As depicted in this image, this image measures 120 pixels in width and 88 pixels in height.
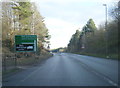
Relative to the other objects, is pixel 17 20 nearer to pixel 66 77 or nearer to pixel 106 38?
pixel 106 38

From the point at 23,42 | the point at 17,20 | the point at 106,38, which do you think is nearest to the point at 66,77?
the point at 23,42

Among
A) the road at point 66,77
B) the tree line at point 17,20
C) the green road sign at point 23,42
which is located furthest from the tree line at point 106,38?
the tree line at point 17,20

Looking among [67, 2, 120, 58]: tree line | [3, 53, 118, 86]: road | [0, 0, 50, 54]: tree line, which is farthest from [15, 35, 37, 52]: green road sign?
[0, 0, 50, 54]: tree line

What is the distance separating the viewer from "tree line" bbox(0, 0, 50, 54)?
37.6 meters

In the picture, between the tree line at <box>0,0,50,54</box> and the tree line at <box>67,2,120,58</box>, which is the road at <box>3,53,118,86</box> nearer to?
the tree line at <box>67,2,120,58</box>

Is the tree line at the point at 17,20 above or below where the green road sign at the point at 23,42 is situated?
above

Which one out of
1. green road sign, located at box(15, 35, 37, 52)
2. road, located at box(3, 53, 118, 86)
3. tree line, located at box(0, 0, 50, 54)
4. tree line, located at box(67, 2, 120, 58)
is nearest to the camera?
road, located at box(3, 53, 118, 86)

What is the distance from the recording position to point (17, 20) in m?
41.2

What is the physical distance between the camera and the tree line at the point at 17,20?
123 ft

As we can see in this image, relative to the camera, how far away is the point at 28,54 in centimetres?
4912

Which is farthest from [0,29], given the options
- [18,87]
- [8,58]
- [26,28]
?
[18,87]

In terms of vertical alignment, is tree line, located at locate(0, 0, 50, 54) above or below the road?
above

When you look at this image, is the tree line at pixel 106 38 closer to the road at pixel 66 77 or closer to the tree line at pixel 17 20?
the road at pixel 66 77

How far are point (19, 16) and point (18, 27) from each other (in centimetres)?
232
